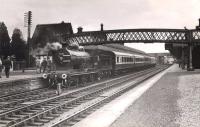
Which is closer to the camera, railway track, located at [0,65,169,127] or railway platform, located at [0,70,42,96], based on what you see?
railway track, located at [0,65,169,127]

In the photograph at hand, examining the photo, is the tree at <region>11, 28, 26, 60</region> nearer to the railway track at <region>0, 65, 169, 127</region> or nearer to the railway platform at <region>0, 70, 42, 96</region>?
the railway platform at <region>0, 70, 42, 96</region>

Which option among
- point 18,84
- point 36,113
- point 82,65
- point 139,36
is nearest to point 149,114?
point 36,113

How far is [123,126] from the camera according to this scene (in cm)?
896

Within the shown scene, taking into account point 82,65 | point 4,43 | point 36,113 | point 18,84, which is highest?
point 4,43

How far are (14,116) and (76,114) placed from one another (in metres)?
2.01

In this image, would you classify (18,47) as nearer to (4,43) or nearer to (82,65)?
(4,43)

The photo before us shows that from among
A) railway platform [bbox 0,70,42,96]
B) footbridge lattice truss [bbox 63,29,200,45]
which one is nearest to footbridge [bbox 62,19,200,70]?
footbridge lattice truss [bbox 63,29,200,45]

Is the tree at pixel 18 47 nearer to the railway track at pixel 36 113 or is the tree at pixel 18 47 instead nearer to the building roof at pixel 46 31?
the building roof at pixel 46 31

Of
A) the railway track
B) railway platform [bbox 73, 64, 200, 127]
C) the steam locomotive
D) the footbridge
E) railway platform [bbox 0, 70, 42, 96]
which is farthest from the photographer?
the footbridge

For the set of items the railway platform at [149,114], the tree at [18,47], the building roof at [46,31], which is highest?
the building roof at [46,31]

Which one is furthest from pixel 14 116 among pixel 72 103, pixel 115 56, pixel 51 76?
pixel 115 56

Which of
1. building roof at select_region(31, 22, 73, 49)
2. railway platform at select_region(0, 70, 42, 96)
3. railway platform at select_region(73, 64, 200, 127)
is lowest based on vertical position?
railway platform at select_region(73, 64, 200, 127)

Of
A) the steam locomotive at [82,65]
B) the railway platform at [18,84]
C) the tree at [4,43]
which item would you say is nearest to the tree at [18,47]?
the tree at [4,43]

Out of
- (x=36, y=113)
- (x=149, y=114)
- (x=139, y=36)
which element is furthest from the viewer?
(x=139, y=36)
